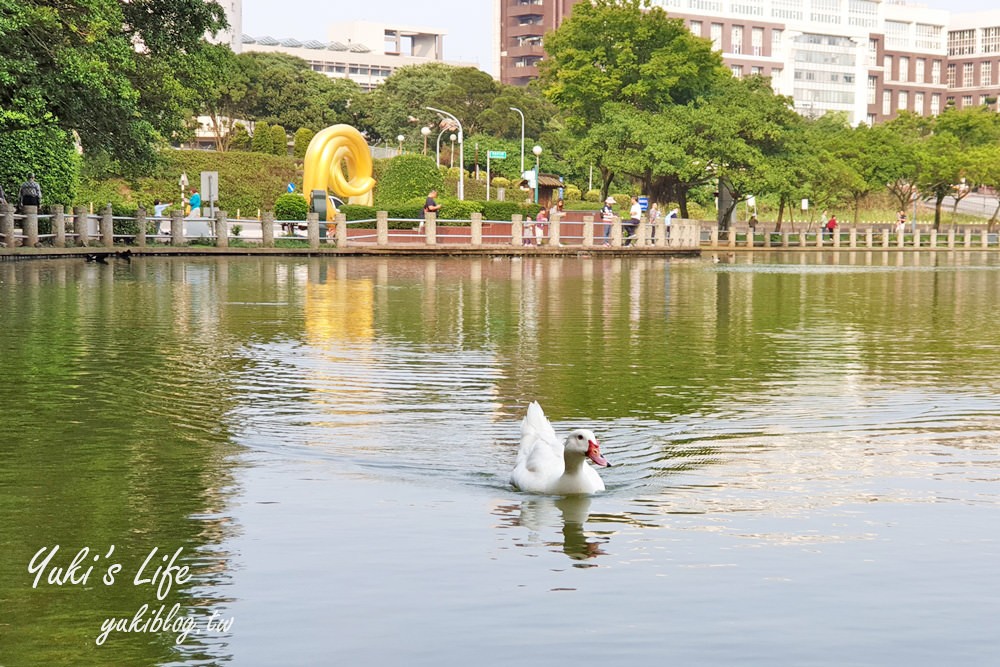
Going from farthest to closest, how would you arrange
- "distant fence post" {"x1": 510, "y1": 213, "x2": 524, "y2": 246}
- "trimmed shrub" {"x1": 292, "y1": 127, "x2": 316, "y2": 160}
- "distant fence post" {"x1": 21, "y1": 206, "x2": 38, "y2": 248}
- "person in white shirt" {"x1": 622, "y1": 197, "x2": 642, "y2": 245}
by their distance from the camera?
"trimmed shrub" {"x1": 292, "y1": 127, "x2": 316, "y2": 160}, "person in white shirt" {"x1": 622, "y1": 197, "x2": 642, "y2": 245}, "distant fence post" {"x1": 510, "y1": 213, "x2": 524, "y2": 246}, "distant fence post" {"x1": 21, "y1": 206, "x2": 38, "y2": 248}

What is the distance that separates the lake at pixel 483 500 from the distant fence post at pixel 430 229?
107 feet

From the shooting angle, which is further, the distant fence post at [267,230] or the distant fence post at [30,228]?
the distant fence post at [267,230]

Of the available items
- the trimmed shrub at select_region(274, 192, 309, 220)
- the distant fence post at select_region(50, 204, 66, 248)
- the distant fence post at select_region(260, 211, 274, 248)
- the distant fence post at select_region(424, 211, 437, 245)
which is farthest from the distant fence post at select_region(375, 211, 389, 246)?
the distant fence post at select_region(50, 204, 66, 248)

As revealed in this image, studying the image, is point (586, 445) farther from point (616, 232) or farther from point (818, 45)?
point (818, 45)

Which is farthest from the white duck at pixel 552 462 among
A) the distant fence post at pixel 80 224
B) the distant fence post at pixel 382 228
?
the distant fence post at pixel 382 228

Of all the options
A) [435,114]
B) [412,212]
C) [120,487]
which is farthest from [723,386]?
[435,114]

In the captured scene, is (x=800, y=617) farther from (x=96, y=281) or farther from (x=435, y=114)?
(x=435, y=114)

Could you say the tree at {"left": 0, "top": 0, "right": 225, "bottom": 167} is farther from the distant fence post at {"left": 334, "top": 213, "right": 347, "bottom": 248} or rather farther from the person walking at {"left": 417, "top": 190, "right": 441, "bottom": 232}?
the person walking at {"left": 417, "top": 190, "right": 441, "bottom": 232}

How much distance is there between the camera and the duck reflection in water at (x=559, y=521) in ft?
25.3

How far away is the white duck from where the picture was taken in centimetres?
872

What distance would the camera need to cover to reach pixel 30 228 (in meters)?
39.8

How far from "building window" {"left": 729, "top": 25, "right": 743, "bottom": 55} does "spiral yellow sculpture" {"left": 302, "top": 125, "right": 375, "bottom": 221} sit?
4134 inches

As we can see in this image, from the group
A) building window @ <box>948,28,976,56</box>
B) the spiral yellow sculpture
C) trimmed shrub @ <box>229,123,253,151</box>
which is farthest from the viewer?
building window @ <box>948,28,976,56</box>

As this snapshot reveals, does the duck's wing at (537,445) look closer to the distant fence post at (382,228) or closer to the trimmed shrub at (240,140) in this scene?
the distant fence post at (382,228)
